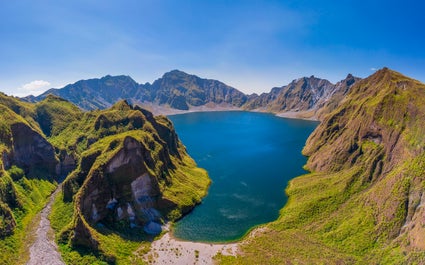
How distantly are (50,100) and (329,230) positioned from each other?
161m

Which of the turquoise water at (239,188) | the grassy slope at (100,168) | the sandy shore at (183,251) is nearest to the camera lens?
the sandy shore at (183,251)

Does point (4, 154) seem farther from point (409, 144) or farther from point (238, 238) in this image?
point (409, 144)

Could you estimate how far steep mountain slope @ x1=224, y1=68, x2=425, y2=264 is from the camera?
62.2 m

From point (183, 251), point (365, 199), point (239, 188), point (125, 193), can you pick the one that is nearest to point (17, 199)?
point (125, 193)

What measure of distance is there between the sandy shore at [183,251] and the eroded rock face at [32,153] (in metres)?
59.6

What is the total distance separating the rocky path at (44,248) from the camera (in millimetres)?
59719

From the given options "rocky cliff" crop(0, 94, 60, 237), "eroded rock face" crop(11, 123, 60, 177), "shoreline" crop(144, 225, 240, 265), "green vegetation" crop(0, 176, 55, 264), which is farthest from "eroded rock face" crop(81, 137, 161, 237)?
"eroded rock face" crop(11, 123, 60, 177)

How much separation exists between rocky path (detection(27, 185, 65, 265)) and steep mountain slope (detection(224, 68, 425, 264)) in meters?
41.3

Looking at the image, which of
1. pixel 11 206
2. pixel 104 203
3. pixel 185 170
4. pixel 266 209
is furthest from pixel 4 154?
pixel 266 209

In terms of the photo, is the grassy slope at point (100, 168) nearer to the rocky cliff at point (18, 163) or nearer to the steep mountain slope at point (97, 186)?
the steep mountain slope at point (97, 186)

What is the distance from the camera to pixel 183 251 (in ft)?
220

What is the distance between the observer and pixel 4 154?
3396 inches

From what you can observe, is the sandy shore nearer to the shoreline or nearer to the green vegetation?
the shoreline

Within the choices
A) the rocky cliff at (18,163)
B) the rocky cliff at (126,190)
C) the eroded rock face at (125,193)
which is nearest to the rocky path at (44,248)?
the rocky cliff at (126,190)
